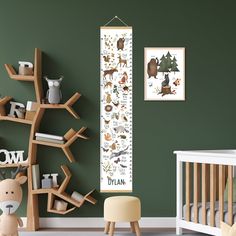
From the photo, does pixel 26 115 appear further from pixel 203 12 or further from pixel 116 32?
pixel 203 12

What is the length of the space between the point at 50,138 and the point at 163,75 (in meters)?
1.17

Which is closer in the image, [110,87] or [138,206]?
[138,206]

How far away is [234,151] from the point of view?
454cm

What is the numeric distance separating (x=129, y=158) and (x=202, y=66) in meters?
1.07

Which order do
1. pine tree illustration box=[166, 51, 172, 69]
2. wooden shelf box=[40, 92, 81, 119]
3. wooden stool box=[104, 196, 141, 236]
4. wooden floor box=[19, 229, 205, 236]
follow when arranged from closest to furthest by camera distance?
1. wooden stool box=[104, 196, 141, 236]
2. wooden floor box=[19, 229, 205, 236]
3. wooden shelf box=[40, 92, 81, 119]
4. pine tree illustration box=[166, 51, 172, 69]

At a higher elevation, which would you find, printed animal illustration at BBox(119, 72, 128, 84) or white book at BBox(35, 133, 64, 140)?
printed animal illustration at BBox(119, 72, 128, 84)

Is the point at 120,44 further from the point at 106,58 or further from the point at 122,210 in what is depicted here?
the point at 122,210

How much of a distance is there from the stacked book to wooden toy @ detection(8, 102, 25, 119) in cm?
24

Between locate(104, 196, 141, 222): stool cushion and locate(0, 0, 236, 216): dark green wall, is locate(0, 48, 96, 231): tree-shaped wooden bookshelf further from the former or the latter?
locate(104, 196, 141, 222): stool cushion

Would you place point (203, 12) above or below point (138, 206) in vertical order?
above

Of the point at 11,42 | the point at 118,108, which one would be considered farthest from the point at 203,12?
the point at 11,42

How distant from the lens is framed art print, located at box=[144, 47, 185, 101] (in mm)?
4664

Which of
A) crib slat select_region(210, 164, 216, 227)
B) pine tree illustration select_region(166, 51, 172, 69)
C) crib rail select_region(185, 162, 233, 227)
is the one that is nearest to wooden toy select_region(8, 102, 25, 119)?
pine tree illustration select_region(166, 51, 172, 69)

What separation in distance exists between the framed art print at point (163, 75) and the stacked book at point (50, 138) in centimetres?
86
